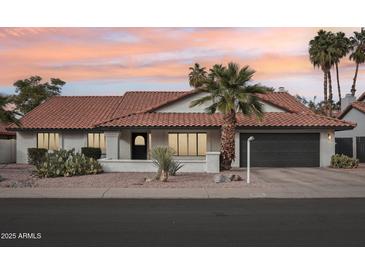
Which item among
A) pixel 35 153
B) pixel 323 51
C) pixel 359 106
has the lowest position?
pixel 35 153

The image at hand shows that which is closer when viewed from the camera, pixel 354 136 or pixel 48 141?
pixel 48 141

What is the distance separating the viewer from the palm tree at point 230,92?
23.5 metres

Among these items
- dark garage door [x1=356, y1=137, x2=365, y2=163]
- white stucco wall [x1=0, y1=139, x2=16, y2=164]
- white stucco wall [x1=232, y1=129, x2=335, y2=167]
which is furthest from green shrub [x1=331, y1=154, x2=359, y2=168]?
Result: white stucco wall [x1=0, y1=139, x2=16, y2=164]

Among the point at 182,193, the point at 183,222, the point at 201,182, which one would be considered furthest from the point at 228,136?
the point at 183,222

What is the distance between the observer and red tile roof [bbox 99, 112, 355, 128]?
27344mm

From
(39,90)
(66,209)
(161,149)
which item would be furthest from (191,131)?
(39,90)

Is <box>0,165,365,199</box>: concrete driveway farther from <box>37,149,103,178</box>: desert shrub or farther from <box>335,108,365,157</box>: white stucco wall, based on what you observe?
<box>335,108,365,157</box>: white stucco wall

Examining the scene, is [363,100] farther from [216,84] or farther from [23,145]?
[23,145]

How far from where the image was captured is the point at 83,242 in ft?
27.0

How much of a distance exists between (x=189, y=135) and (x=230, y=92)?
19.6ft

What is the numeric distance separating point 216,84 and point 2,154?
57.6 ft

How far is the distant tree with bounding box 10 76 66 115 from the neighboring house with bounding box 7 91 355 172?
17.6 meters

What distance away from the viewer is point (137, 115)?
29500 millimetres

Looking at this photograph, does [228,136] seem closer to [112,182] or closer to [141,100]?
[112,182]
